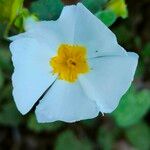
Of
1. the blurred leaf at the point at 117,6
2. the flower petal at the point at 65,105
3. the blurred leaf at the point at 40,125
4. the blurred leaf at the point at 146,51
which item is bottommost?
the blurred leaf at the point at 40,125

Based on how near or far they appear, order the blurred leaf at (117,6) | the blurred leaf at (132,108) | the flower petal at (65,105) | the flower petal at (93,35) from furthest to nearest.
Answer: the blurred leaf at (132,108) → the blurred leaf at (117,6) → the flower petal at (65,105) → the flower petal at (93,35)

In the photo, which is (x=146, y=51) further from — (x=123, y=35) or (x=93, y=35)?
(x=93, y=35)

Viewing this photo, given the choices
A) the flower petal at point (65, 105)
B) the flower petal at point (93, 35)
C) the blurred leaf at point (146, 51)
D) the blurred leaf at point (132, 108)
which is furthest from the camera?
the blurred leaf at point (146, 51)

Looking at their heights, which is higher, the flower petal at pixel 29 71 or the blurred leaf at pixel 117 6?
the blurred leaf at pixel 117 6

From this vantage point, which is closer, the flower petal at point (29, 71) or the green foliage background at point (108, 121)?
the flower petal at point (29, 71)

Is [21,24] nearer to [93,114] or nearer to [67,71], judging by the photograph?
[67,71]

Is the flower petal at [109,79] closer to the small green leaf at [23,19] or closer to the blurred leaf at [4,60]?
the small green leaf at [23,19]

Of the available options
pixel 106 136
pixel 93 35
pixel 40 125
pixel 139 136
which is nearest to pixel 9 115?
pixel 40 125

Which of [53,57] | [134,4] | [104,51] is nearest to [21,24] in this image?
[53,57]

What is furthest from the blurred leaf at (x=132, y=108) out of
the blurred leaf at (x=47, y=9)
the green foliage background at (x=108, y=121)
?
the blurred leaf at (x=47, y=9)
